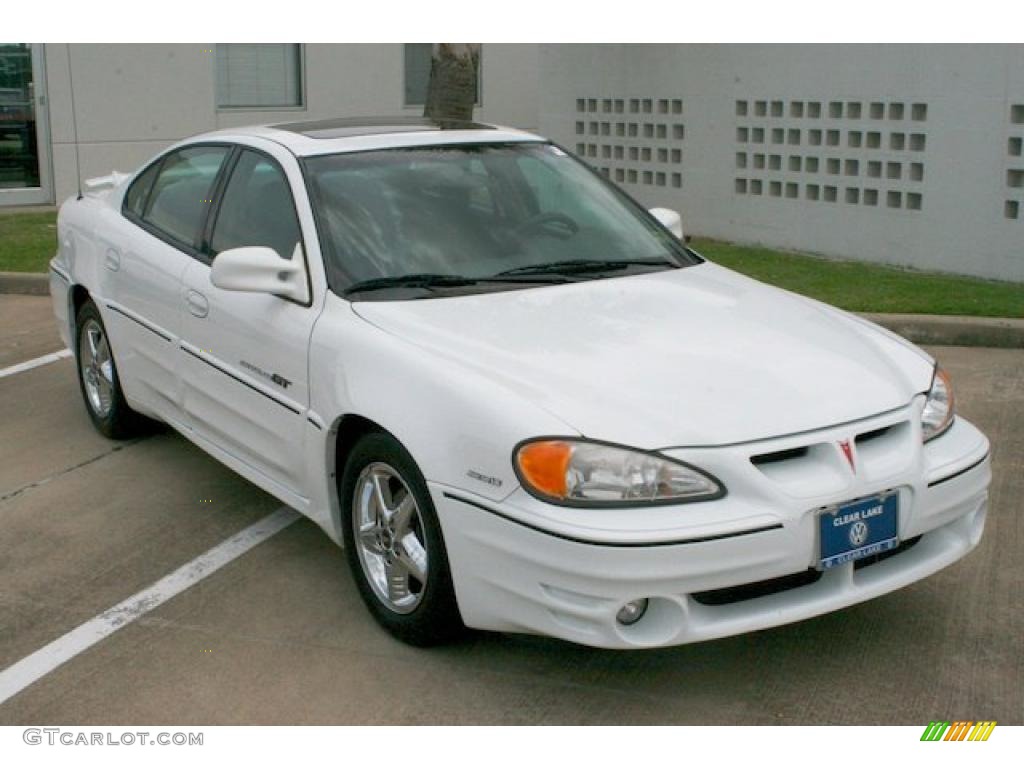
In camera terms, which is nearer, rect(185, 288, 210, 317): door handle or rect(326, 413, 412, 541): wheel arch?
rect(326, 413, 412, 541): wheel arch

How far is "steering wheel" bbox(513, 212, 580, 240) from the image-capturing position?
17.3ft

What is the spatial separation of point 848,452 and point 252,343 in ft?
7.20

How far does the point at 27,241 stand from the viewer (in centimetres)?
1268

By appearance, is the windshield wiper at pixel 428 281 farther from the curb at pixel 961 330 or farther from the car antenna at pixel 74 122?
the car antenna at pixel 74 122

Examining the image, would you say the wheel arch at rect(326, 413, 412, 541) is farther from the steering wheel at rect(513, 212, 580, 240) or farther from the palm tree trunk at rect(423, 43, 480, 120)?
the palm tree trunk at rect(423, 43, 480, 120)

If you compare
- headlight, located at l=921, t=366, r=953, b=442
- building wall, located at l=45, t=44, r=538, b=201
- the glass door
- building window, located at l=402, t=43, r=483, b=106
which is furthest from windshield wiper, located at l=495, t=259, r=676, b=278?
building window, located at l=402, t=43, r=483, b=106

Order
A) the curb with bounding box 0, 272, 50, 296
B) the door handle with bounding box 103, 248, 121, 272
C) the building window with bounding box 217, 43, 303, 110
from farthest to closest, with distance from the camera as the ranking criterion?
the building window with bounding box 217, 43, 303, 110 < the curb with bounding box 0, 272, 50, 296 < the door handle with bounding box 103, 248, 121, 272

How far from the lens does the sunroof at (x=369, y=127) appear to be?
566 cm

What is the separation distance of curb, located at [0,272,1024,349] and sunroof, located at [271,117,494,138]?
358 cm

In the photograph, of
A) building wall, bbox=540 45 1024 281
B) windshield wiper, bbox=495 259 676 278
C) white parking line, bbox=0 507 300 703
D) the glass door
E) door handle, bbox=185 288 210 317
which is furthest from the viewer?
the glass door

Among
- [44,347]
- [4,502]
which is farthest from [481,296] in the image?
[44,347]

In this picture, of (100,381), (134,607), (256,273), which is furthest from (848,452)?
(100,381)

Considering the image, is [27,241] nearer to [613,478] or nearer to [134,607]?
[134,607]

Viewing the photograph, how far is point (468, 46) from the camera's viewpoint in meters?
11.2
